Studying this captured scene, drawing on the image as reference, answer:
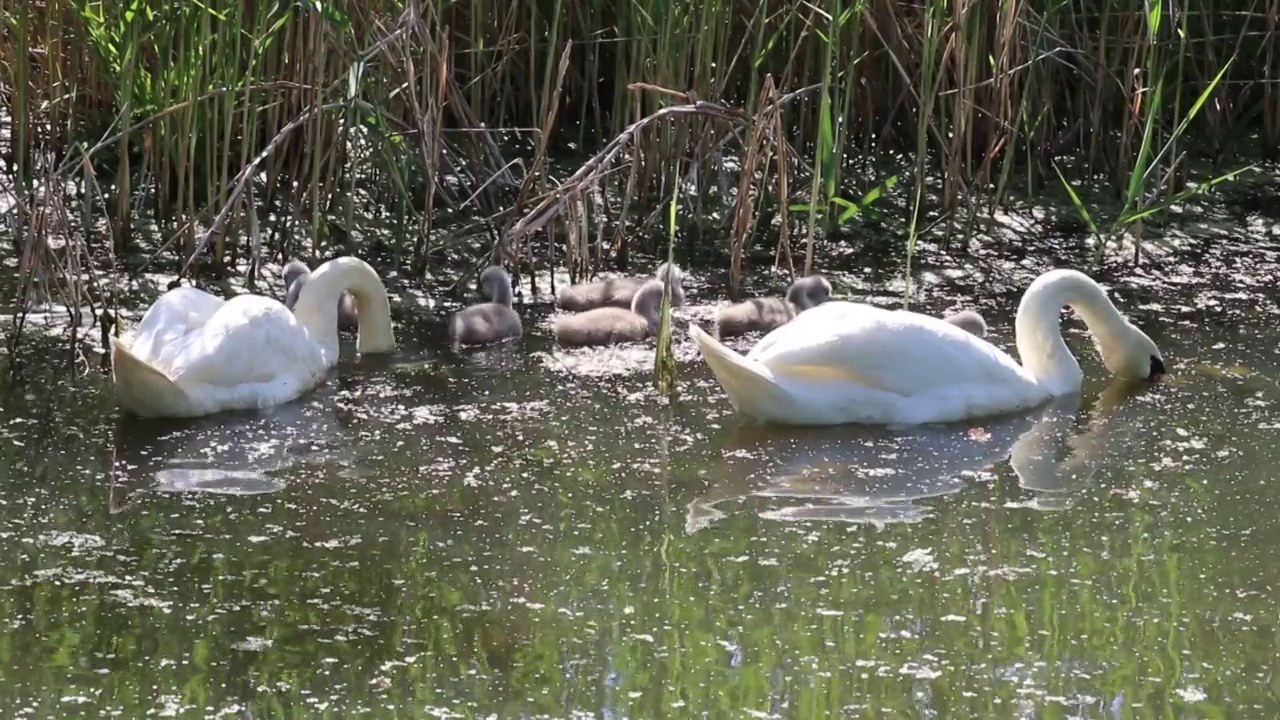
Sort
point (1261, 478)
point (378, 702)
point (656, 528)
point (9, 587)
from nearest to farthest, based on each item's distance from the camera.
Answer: point (378, 702) < point (9, 587) < point (656, 528) < point (1261, 478)

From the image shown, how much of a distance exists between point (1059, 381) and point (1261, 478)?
116cm

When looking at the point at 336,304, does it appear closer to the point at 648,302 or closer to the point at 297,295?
the point at 297,295

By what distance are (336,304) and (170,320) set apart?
813 millimetres

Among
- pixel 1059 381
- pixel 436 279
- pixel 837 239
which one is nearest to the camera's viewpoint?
pixel 1059 381

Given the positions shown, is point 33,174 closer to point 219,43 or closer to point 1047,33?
point 219,43

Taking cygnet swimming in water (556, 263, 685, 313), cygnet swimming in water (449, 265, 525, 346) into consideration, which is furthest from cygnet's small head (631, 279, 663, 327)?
cygnet swimming in water (449, 265, 525, 346)

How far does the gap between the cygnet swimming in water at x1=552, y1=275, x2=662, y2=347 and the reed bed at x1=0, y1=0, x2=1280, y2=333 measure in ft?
1.24

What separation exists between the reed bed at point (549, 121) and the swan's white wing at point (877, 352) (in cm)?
78

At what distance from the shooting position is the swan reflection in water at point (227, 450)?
222 inches

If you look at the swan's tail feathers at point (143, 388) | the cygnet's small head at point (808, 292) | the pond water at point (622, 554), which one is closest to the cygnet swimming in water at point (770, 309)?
the cygnet's small head at point (808, 292)

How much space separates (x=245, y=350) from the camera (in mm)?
6473

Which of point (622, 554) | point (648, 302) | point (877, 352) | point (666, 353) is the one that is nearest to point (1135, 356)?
point (877, 352)

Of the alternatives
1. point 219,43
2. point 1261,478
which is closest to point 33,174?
point 219,43

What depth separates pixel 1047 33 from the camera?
8.66m
